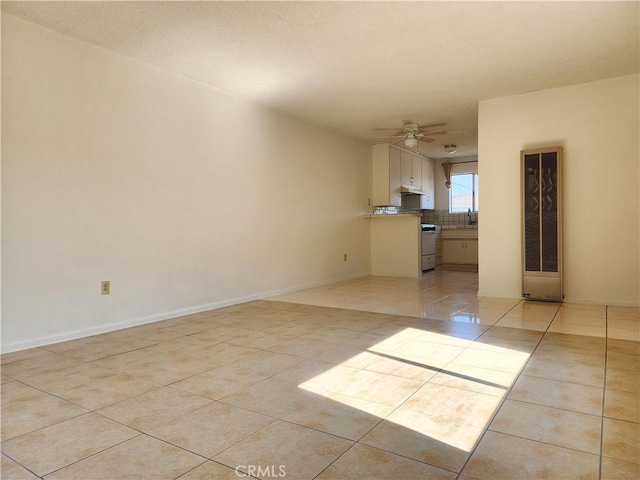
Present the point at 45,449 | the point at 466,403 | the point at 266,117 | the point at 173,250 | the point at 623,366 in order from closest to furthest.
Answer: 1. the point at 45,449
2. the point at 466,403
3. the point at 623,366
4. the point at 173,250
5. the point at 266,117

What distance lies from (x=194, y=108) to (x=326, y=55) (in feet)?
4.68

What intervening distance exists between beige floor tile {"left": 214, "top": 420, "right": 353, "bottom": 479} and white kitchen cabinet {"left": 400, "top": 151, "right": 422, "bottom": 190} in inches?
250

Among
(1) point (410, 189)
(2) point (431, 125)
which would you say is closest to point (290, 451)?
(2) point (431, 125)

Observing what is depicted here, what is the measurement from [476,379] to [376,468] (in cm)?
100

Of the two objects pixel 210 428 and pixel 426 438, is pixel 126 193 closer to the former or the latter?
pixel 210 428

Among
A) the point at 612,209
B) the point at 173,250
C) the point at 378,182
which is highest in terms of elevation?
the point at 378,182

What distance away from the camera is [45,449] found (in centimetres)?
146

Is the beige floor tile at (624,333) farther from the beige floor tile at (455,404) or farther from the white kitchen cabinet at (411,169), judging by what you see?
the white kitchen cabinet at (411,169)

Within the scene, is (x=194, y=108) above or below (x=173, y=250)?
above

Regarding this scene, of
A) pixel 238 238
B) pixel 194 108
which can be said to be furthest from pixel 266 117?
pixel 238 238

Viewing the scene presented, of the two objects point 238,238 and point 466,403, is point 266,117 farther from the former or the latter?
point 466,403

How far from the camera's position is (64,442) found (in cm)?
151

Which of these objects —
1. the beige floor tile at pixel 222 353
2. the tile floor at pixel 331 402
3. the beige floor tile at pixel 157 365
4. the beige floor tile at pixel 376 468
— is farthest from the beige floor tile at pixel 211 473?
the beige floor tile at pixel 222 353

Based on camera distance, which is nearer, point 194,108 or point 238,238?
point 194,108
